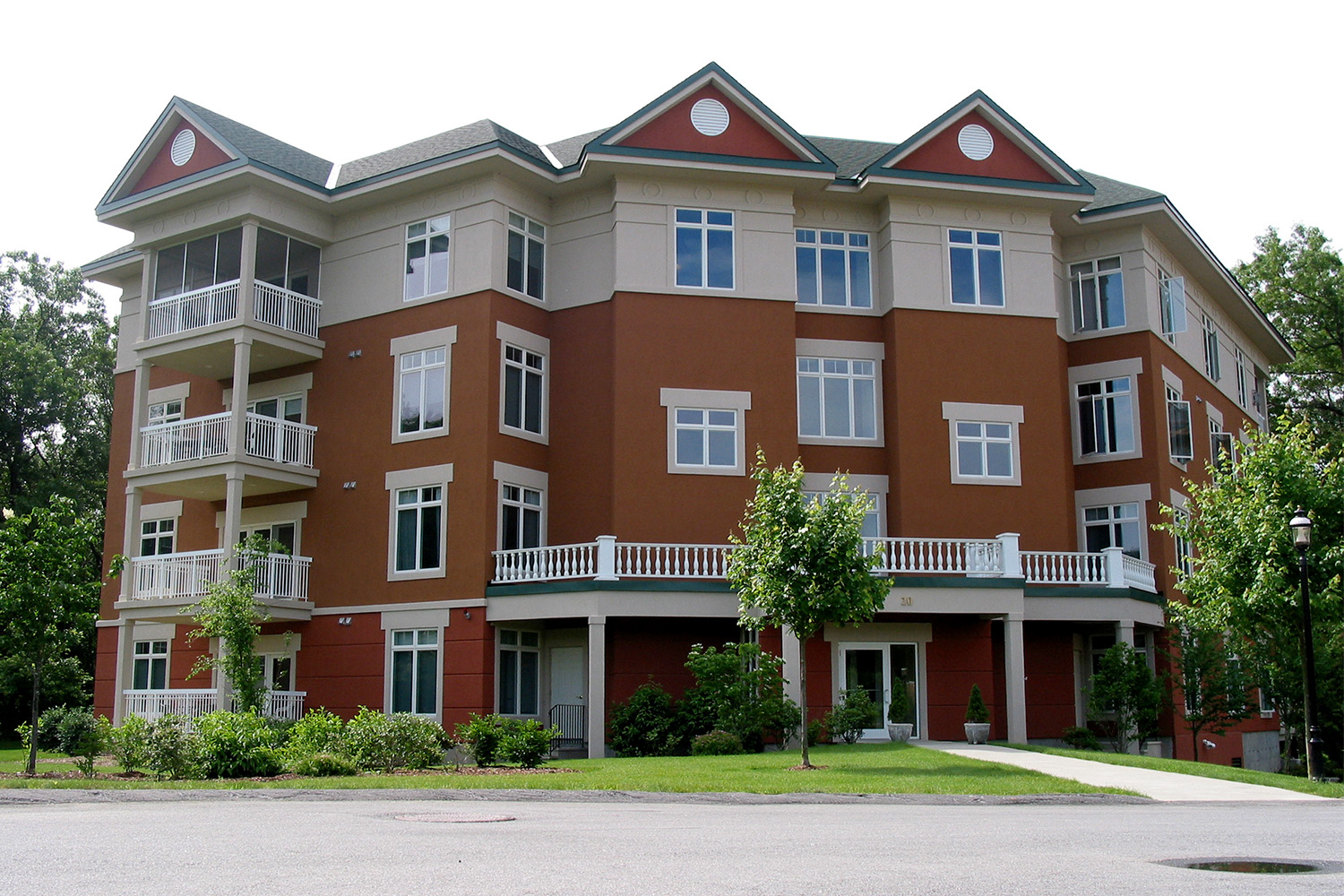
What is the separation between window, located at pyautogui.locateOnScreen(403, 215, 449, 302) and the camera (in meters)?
28.8

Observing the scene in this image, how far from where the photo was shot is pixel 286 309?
30.0 meters

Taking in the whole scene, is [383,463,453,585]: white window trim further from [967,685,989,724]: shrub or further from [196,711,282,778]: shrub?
[967,685,989,724]: shrub

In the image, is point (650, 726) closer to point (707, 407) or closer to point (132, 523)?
point (707, 407)

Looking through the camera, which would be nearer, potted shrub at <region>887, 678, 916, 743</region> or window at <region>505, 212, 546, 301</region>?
potted shrub at <region>887, 678, 916, 743</region>

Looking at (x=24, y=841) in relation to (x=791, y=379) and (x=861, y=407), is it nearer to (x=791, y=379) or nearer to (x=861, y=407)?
(x=791, y=379)

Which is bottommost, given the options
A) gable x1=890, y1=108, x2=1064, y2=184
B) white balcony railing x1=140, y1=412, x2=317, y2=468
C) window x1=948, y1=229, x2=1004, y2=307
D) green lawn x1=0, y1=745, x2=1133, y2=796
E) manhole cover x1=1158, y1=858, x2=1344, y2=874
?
green lawn x1=0, y1=745, x2=1133, y2=796

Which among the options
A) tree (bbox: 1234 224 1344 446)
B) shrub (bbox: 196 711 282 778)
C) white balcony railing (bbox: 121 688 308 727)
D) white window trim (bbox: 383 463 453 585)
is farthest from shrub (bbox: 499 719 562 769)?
tree (bbox: 1234 224 1344 446)

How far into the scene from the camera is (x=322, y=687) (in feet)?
93.3

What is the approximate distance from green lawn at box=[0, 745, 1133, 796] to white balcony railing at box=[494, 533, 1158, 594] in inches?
201

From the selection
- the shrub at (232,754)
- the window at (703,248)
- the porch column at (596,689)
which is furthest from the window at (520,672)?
the window at (703,248)

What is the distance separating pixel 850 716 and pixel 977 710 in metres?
2.45

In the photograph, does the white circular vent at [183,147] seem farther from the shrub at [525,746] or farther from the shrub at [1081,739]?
the shrub at [1081,739]

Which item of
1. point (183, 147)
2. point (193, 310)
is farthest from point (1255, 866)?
point (183, 147)

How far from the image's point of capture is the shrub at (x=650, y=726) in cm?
2450
